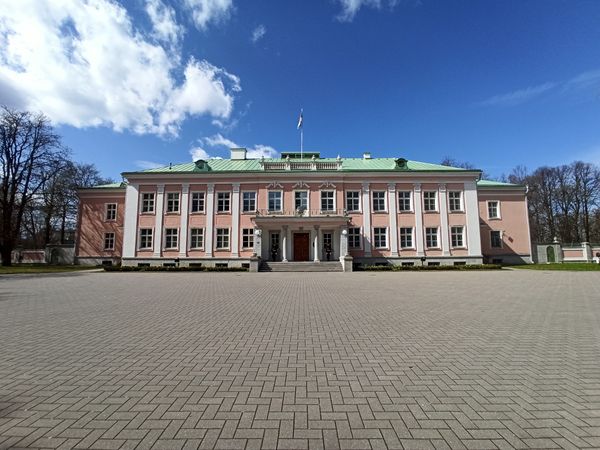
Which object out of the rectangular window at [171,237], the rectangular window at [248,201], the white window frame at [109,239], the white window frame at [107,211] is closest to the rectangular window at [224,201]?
the rectangular window at [248,201]

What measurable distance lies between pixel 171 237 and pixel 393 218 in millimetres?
22495

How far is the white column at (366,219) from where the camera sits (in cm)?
3098

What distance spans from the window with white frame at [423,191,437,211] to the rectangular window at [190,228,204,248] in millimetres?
22708

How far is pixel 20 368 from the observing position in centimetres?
438

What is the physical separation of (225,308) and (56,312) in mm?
4421

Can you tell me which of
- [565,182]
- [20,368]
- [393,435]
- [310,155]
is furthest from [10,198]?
[565,182]

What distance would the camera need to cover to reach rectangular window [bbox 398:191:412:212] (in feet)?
105

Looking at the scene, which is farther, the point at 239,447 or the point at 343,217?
the point at 343,217

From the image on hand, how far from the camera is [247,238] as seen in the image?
31594 mm

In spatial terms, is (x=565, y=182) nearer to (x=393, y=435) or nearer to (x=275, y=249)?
(x=275, y=249)

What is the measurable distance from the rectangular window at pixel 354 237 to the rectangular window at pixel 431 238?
688cm

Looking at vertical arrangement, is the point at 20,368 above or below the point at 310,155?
below

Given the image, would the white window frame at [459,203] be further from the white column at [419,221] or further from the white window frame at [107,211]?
the white window frame at [107,211]

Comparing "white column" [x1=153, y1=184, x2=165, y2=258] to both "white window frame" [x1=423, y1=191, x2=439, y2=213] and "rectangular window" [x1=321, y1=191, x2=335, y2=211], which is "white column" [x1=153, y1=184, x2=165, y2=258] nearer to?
"rectangular window" [x1=321, y1=191, x2=335, y2=211]
